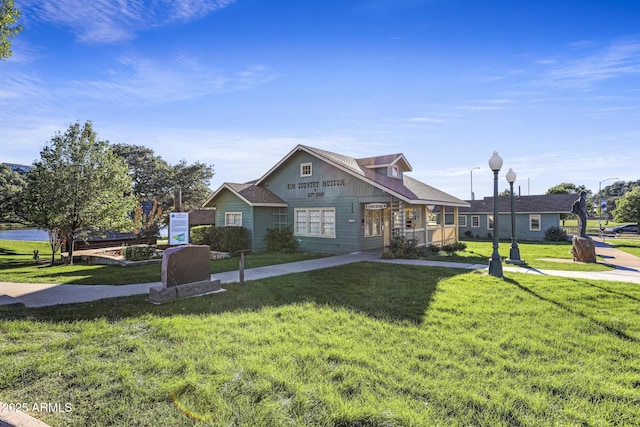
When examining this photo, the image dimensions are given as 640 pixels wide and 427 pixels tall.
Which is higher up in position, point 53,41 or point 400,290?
point 53,41

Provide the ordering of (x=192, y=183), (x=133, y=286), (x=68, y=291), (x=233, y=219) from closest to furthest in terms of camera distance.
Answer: (x=68, y=291), (x=133, y=286), (x=233, y=219), (x=192, y=183)

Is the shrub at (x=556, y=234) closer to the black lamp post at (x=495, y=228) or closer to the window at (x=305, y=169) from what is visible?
the black lamp post at (x=495, y=228)

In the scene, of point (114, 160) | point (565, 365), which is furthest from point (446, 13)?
point (114, 160)

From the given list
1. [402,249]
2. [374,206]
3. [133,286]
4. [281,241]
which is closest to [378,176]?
[374,206]

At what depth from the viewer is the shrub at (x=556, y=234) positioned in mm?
27844

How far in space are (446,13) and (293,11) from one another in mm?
4909

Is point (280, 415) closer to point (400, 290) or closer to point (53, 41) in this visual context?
point (400, 290)

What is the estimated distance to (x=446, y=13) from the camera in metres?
10.6

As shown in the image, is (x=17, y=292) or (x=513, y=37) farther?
(x=513, y=37)

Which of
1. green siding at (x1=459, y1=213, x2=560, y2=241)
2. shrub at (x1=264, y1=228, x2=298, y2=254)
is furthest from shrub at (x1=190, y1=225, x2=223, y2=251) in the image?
green siding at (x1=459, y1=213, x2=560, y2=241)

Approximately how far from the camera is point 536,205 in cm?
3005

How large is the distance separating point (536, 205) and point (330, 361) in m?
32.6

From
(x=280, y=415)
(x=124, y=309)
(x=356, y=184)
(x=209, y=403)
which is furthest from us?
(x=356, y=184)

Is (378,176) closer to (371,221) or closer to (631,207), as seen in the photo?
(371,221)
